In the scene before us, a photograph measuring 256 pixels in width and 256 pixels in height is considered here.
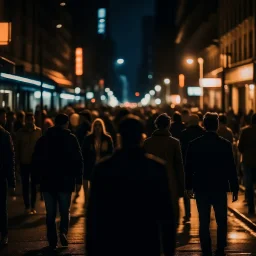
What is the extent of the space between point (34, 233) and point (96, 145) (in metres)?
2.71

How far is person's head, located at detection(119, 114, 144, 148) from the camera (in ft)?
16.9

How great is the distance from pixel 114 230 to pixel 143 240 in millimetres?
199

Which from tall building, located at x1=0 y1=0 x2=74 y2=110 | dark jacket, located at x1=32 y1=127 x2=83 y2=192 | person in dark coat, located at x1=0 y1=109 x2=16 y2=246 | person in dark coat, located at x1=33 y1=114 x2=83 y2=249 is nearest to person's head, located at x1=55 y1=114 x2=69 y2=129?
person in dark coat, located at x1=33 y1=114 x2=83 y2=249

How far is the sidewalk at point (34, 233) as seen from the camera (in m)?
10.6

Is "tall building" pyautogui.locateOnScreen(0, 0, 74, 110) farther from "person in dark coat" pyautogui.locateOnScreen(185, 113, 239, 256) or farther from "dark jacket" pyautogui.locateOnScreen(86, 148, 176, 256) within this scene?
"dark jacket" pyautogui.locateOnScreen(86, 148, 176, 256)

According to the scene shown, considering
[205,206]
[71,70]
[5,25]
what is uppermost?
[71,70]

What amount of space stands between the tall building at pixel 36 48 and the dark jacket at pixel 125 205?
2457 centimetres

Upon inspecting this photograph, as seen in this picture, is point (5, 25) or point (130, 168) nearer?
point (130, 168)

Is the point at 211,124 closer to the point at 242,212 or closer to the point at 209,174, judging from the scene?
the point at 209,174

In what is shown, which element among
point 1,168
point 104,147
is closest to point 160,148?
point 1,168

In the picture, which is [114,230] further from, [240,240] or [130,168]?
[240,240]

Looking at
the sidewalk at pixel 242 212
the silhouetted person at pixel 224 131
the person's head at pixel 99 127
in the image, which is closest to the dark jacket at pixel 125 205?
the sidewalk at pixel 242 212

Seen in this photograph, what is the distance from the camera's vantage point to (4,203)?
10820mm

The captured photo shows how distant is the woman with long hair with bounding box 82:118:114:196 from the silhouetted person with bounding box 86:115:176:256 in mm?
8917
